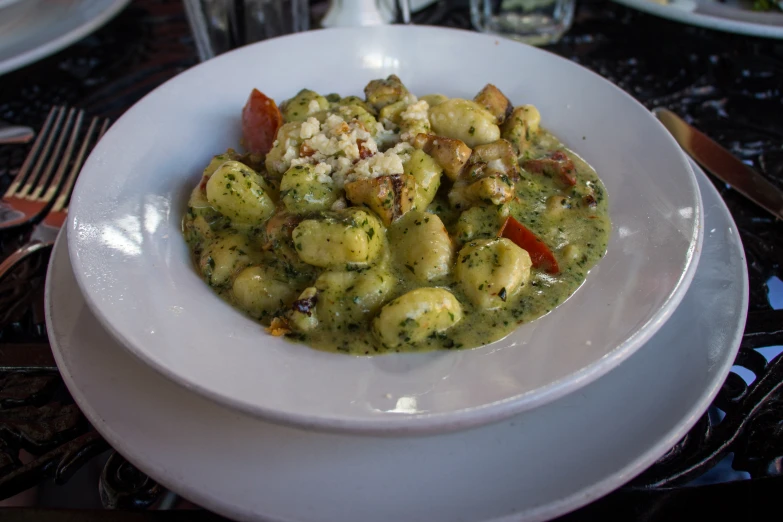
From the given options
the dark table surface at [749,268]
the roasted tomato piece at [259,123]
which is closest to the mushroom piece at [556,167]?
the dark table surface at [749,268]

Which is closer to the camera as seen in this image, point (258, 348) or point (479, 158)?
point (258, 348)

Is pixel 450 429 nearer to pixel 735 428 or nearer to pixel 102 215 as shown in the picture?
pixel 735 428

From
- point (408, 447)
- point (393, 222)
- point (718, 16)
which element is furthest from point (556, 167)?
point (718, 16)

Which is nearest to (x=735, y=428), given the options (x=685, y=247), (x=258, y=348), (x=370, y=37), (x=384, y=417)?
(x=685, y=247)

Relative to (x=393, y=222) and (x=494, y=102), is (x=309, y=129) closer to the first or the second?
(x=393, y=222)

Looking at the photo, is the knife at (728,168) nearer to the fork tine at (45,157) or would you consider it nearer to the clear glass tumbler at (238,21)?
the clear glass tumbler at (238,21)

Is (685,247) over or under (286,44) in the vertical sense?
under

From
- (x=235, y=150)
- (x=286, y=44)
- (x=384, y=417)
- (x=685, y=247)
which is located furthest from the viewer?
(x=286, y=44)
